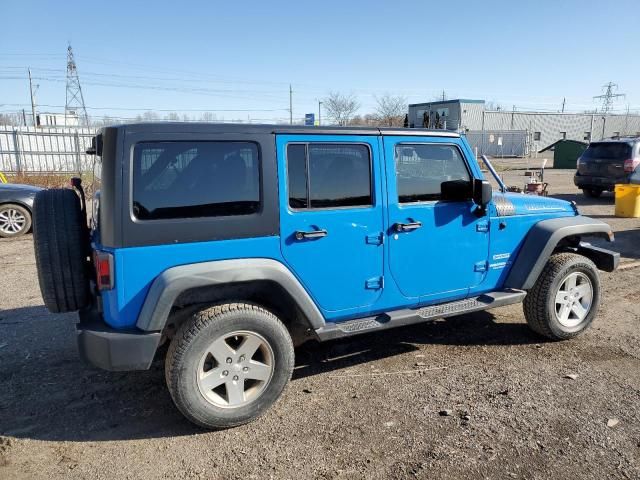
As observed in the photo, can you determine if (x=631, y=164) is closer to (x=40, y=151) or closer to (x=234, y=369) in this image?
(x=234, y=369)

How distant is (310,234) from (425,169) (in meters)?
1.20

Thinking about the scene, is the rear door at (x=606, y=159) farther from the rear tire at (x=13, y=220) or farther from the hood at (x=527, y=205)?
the rear tire at (x=13, y=220)

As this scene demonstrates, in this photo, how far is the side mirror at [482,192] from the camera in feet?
12.5

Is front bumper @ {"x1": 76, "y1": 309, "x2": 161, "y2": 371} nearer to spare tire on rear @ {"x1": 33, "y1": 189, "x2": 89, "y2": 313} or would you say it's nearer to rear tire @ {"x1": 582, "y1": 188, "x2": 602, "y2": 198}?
spare tire on rear @ {"x1": 33, "y1": 189, "x2": 89, "y2": 313}

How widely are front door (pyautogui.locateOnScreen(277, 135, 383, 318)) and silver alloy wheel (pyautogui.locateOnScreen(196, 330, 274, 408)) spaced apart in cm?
54

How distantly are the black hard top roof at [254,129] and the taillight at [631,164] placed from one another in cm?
1135

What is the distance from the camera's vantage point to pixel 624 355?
4.21m

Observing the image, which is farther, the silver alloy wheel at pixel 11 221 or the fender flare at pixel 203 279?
the silver alloy wheel at pixel 11 221

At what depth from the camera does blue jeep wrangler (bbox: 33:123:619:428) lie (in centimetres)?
287

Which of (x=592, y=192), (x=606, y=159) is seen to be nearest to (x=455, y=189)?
(x=606, y=159)

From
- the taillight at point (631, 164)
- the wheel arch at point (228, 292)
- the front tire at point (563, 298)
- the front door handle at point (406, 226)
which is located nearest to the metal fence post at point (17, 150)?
the wheel arch at point (228, 292)

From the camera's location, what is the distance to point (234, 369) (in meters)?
3.16

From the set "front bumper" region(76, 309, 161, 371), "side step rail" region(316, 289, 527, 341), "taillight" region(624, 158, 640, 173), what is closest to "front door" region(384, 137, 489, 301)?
"side step rail" region(316, 289, 527, 341)

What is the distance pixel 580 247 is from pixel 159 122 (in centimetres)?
411
